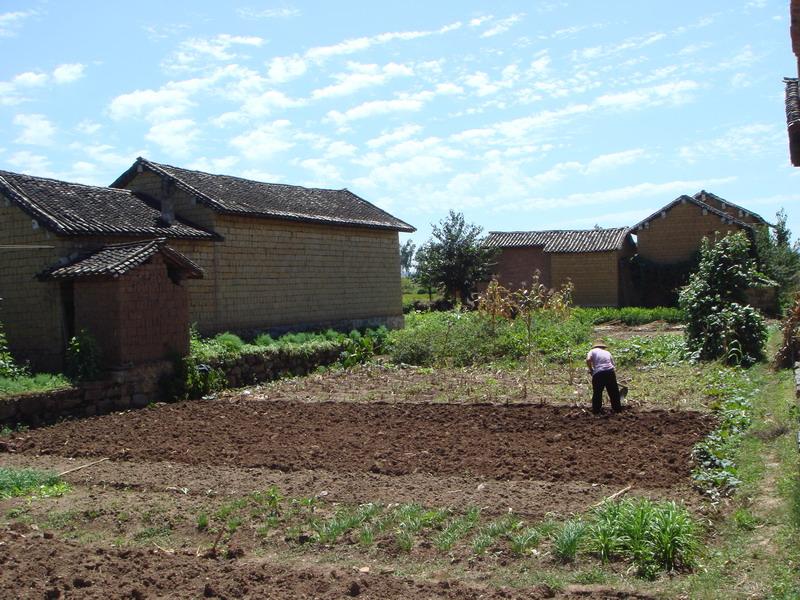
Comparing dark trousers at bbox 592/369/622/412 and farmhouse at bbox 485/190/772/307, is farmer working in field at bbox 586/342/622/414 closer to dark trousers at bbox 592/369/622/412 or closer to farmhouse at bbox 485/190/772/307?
dark trousers at bbox 592/369/622/412

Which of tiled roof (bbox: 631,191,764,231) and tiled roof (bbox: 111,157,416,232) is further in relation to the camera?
tiled roof (bbox: 631,191,764,231)

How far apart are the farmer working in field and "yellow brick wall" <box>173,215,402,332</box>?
11.4 m

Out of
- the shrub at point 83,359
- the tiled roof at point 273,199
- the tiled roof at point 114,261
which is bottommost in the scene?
the shrub at point 83,359

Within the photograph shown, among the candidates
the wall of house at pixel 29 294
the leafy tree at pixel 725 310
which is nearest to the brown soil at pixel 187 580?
the wall of house at pixel 29 294

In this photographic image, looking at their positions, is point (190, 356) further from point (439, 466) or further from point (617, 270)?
point (617, 270)

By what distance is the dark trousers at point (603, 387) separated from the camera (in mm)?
13055

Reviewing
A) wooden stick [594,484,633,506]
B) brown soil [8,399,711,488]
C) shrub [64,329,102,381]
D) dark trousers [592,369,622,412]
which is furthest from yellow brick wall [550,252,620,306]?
wooden stick [594,484,633,506]

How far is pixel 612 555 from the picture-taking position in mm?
6477

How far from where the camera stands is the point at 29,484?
9.73 metres

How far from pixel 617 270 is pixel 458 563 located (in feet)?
119

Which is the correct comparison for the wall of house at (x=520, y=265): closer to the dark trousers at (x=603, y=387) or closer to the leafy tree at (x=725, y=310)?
the leafy tree at (x=725, y=310)

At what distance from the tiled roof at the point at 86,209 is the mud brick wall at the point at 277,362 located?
364 cm

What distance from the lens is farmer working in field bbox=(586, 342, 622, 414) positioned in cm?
1304

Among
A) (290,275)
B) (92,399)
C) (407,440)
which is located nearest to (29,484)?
(407,440)
